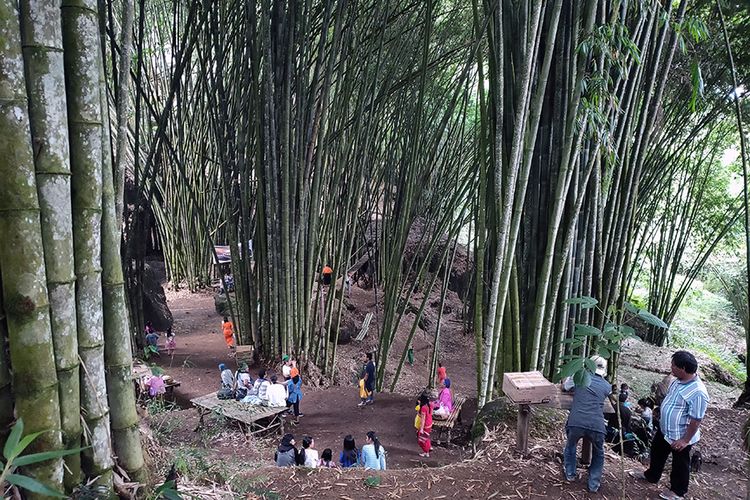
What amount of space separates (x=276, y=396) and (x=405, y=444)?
1.16m

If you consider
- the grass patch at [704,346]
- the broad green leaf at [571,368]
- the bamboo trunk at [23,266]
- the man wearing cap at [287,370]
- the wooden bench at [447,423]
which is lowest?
the grass patch at [704,346]

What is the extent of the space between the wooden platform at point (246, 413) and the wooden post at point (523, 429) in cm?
214

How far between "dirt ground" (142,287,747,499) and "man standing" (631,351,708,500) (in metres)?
0.11

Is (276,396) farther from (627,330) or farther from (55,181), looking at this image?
(55,181)

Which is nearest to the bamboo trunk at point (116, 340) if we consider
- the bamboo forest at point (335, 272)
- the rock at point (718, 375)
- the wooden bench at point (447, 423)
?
the bamboo forest at point (335, 272)

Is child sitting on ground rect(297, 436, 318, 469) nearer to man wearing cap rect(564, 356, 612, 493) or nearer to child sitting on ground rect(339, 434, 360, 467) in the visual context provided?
child sitting on ground rect(339, 434, 360, 467)

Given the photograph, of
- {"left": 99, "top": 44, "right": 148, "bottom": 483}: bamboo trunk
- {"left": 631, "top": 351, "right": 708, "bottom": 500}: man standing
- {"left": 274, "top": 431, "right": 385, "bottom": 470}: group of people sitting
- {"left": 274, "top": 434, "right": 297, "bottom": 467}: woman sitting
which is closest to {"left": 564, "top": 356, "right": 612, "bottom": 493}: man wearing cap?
{"left": 631, "top": 351, "right": 708, "bottom": 500}: man standing

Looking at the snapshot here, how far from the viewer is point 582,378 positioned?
1.95 meters

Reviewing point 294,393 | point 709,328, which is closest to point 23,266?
point 294,393

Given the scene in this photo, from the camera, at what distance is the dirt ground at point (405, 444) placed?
7.20ft

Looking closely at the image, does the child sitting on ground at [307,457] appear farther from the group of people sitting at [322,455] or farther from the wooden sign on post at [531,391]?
the wooden sign on post at [531,391]

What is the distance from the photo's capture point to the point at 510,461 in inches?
93.9

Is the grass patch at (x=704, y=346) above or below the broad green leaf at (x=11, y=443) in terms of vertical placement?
below

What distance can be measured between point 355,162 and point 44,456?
442cm
